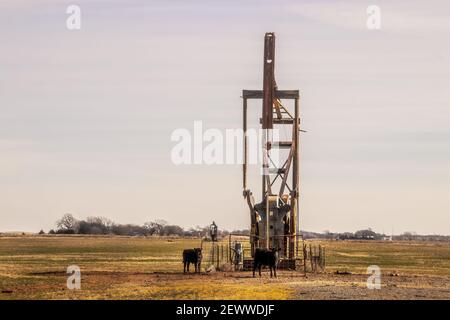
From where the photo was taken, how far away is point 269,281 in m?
36.3

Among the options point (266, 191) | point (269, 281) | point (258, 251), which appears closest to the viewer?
point (269, 281)

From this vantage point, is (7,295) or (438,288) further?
(438,288)

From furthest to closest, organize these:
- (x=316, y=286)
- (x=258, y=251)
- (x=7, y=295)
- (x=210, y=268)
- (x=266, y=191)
Answer: (x=266, y=191) → (x=210, y=268) → (x=258, y=251) → (x=316, y=286) → (x=7, y=295)

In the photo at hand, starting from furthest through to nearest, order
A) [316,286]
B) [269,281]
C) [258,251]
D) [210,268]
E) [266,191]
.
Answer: [266,191]
[210,268]
[258,251]
[269,281]
[316,286]

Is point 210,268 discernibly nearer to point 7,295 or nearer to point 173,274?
point 173,274

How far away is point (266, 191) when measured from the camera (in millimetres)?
47031
